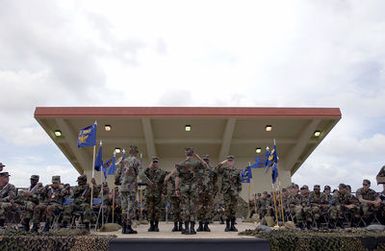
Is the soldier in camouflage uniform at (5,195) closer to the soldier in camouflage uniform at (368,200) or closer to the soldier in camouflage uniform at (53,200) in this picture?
the soldier in camouflage uniform at (53,200)

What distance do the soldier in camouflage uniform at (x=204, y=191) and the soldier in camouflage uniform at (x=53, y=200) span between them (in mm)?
3450

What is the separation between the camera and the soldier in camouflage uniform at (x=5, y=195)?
7883 mm

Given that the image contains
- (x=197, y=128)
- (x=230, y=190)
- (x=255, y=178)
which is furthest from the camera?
(x=255, y=178)

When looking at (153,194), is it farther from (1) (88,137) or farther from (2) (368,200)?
(2) (368,200)

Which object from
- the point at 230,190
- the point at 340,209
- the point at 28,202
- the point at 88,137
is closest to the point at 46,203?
the point at 28,202

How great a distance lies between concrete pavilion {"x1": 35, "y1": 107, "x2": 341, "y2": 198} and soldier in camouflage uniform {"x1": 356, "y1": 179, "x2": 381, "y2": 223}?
723 cm

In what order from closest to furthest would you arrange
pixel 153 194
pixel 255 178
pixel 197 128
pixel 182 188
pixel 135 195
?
pixel 182 188 → pixel 135 195 → pixel 153 194 → pixel 197 128 → pixel 255 178

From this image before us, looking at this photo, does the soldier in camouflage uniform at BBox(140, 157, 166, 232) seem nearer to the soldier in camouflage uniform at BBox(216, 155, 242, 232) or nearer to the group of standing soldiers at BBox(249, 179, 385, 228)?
the soldier in camouflage uniform at BBox(216, 155, 242, 232)

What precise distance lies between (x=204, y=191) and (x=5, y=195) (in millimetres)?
4944

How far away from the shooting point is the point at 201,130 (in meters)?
17.8

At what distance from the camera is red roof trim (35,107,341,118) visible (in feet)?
51.6

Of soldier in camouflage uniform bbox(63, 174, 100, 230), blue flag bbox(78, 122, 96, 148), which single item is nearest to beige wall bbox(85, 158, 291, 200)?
blue flag bbox(78, 122, 96, 148)

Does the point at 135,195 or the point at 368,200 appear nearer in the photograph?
the point at 135,195

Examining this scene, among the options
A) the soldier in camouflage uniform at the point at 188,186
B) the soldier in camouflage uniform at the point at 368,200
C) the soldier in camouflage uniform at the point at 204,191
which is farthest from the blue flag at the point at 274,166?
the soldier in camouflage uniform at the point at 188,186
